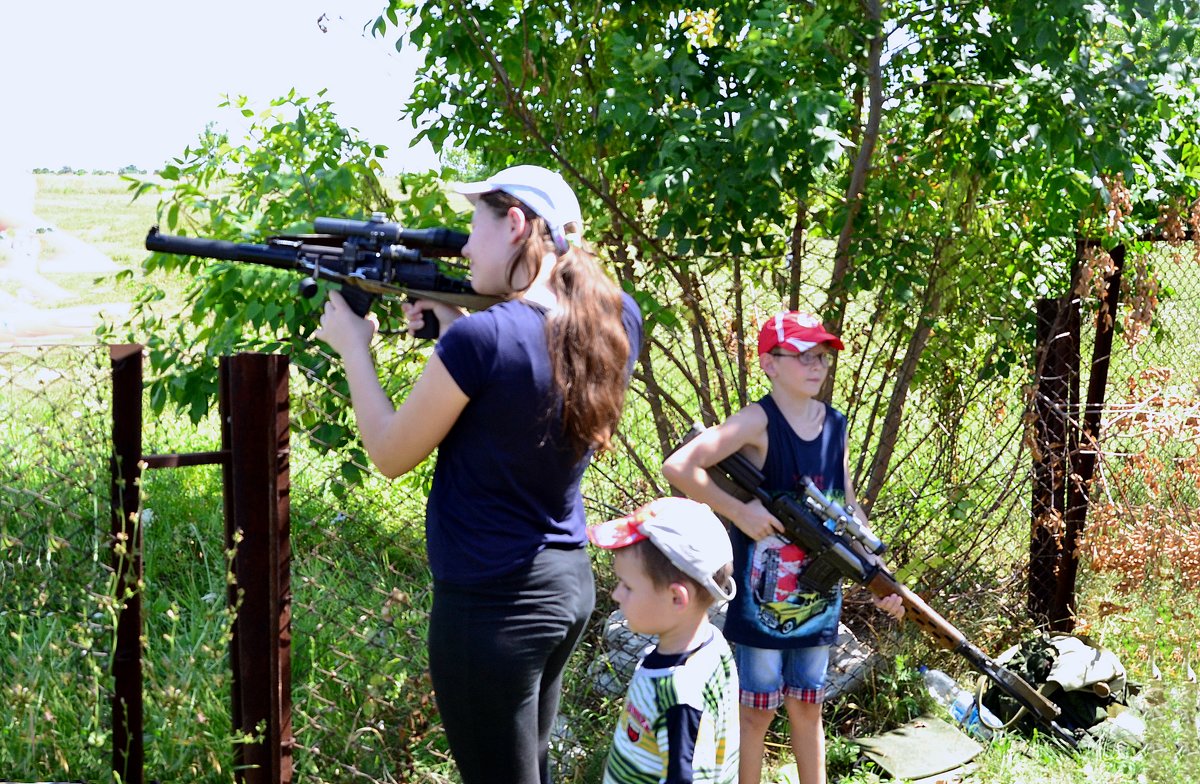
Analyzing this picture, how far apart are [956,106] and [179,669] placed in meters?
3.23

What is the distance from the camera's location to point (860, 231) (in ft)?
14.3

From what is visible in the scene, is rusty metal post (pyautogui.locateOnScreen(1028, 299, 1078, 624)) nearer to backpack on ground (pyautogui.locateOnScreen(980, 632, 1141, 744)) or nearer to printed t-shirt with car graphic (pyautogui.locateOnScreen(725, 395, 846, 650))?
backpack on ground (pyautogui.locateOnScreen(980, 632, 1141, 744))

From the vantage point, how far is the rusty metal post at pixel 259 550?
296 cm

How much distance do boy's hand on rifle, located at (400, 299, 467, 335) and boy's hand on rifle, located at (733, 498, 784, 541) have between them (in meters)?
1.20

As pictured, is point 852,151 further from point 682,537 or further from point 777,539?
point 682,537

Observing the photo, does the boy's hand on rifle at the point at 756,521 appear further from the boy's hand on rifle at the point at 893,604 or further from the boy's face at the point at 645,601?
the boy's face at the point at 645,601

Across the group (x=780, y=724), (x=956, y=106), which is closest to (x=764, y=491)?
(x=780, y=724)

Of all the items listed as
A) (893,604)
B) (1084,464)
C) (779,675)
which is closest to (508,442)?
(779,675)

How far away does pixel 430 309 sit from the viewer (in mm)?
2590

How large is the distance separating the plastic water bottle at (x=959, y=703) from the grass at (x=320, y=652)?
0.07 m

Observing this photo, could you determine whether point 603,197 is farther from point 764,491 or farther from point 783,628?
point 783,628

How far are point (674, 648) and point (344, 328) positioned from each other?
95 cm

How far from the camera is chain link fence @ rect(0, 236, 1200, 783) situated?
3.34 m

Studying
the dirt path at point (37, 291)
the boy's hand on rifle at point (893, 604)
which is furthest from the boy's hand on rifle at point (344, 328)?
the dirt path at point (37, 291)
